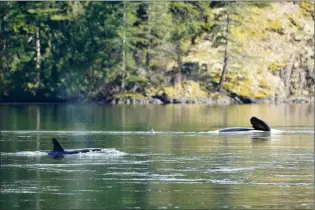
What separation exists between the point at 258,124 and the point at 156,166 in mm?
21230

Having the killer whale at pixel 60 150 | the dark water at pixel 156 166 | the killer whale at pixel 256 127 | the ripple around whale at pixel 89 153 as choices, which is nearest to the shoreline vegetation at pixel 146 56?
the dark water at pixel 156 166

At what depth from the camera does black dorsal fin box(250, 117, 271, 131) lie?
215 feet

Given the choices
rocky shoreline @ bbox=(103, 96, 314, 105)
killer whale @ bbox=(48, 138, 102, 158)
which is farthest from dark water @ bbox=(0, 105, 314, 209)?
rocky shoreline @ bbox=(103, 96, 314, 105)

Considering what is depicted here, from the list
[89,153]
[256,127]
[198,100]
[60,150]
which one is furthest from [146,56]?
[89,153]

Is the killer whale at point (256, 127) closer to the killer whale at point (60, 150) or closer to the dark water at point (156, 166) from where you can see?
the dark water at point (156, 166)

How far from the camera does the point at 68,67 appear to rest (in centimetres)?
11825

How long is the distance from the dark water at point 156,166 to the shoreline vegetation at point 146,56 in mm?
38540

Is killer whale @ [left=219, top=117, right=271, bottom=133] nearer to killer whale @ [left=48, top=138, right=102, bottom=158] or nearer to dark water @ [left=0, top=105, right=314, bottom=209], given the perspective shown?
dark water @ [left=0, top=105, right=314, bottom=209]

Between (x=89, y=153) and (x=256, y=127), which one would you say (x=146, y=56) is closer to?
(x=256, y=127)

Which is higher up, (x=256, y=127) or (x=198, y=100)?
(x=198, y=100)

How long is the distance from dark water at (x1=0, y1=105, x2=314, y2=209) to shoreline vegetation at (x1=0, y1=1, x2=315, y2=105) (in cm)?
3854

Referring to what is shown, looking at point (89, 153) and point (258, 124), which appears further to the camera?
point (258, 124)

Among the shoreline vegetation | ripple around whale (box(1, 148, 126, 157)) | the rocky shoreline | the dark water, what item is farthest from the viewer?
the shoreline vegetation

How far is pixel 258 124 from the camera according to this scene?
215ft
